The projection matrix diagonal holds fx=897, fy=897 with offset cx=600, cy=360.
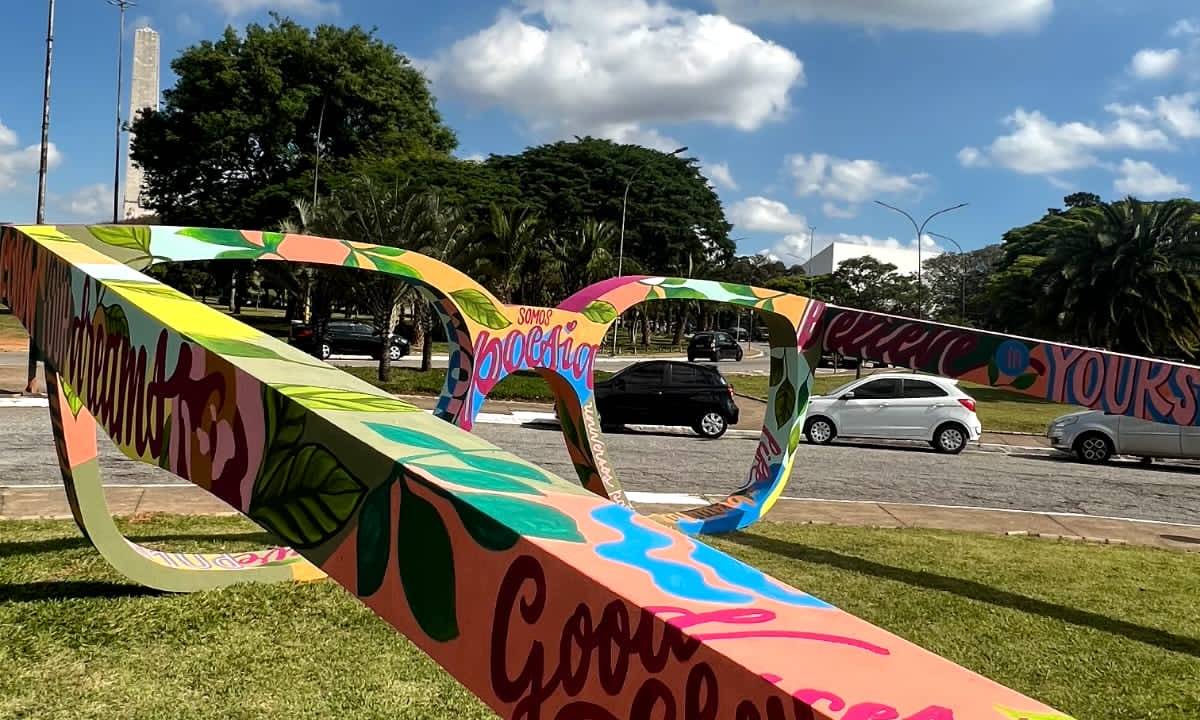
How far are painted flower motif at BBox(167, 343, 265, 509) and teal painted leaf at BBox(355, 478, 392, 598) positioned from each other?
37 cm

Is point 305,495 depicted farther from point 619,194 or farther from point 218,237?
point 619,194

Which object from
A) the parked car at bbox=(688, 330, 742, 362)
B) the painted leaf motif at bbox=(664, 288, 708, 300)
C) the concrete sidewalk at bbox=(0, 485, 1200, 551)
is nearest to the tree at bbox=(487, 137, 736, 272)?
the parked car at bbox=(688, 330, 742, 362)

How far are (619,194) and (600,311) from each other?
165 feet

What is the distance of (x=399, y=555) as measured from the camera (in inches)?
60.4

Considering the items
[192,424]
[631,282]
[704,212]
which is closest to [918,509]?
[631,282]

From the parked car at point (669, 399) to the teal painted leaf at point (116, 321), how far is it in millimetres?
15209

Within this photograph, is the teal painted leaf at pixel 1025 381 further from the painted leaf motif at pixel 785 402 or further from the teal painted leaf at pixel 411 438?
the teal painted leaf at pixel 411 438

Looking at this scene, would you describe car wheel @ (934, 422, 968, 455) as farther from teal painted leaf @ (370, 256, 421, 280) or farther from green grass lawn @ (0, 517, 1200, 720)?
teal painted leaf @ (370, 256, 421, 280)

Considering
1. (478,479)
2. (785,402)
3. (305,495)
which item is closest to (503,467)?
(478,479)

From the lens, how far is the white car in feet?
57.9

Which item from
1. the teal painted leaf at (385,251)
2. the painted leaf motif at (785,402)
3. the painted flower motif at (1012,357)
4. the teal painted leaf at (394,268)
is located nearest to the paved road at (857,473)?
the painted leaf motif at (785,402)

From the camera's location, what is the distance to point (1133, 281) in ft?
103

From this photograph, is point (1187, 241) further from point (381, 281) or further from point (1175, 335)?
point (381, 281)

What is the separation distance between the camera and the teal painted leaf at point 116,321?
238 centimetres
